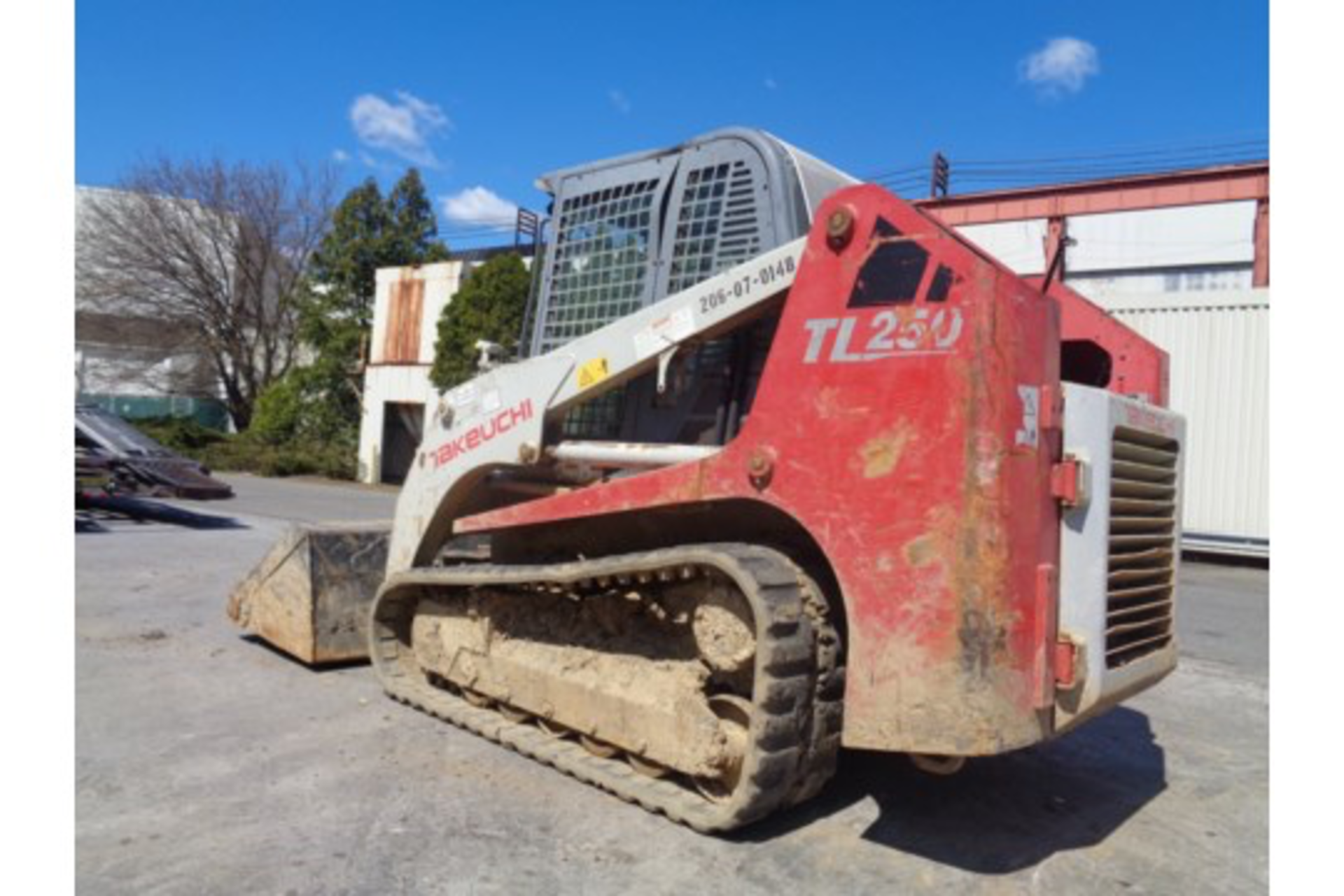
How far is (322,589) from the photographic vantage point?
18.3ft

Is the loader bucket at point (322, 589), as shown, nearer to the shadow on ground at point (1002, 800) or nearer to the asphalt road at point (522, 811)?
the asphalt road at point (522, 811)

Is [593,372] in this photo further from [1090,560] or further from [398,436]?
[398,436]

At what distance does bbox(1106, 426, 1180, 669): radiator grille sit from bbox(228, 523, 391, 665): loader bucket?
401 centimetres

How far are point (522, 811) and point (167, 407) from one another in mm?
35309

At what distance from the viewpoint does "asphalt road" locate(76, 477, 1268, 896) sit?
3121 mm

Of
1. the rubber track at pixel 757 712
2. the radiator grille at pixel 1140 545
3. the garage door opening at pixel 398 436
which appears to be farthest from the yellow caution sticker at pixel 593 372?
the garage door opening at pixel 398 436

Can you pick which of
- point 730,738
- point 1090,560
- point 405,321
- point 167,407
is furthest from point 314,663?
point 167,407

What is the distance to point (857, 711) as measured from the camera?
3.16m

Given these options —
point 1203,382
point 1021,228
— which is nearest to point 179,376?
point 1021,228

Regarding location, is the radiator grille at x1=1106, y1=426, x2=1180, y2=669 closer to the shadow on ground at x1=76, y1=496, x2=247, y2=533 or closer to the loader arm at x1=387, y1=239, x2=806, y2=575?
the loader arm at x1=387, y1=239, x2=806, y2=575

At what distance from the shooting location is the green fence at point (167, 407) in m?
34.0

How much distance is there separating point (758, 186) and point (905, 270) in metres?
1.23

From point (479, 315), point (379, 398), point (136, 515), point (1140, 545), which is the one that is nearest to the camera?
point (1140, 545)

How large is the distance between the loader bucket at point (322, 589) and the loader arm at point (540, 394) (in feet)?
1.68
